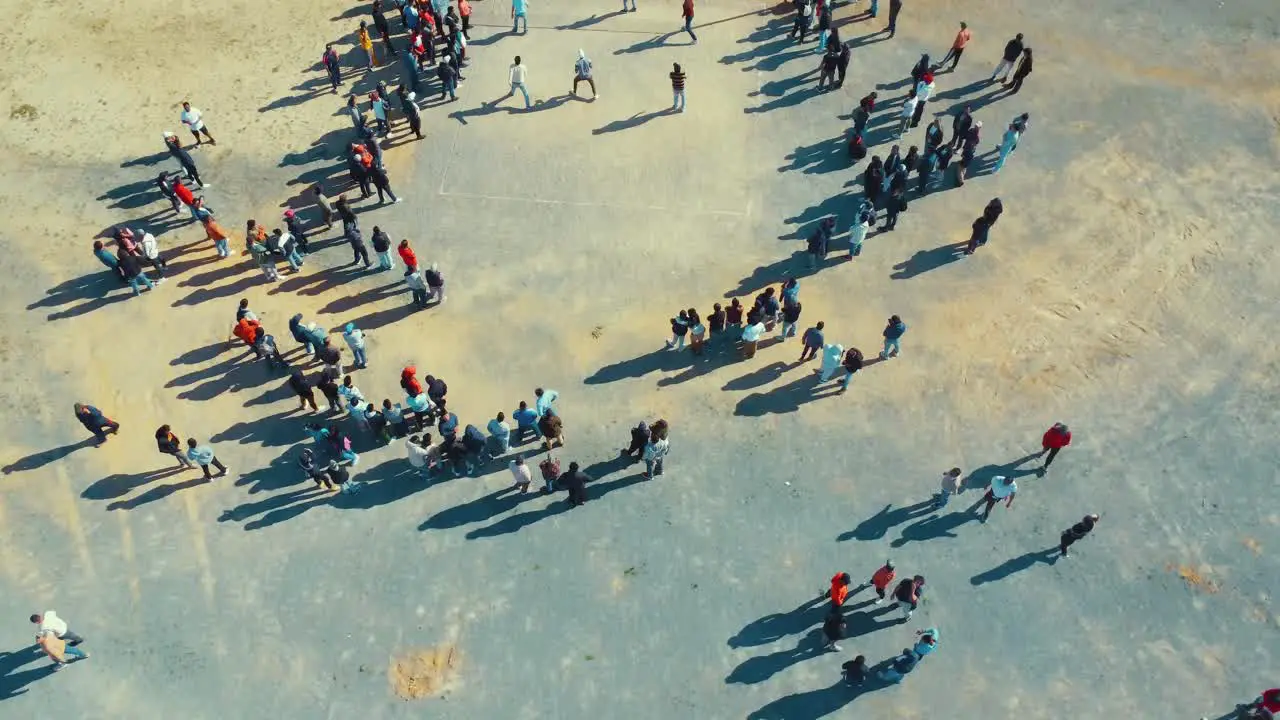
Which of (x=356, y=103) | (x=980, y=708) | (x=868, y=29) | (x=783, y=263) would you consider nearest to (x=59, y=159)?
(x=356, y=103)

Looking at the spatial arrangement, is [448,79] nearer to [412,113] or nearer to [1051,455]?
[412,113]

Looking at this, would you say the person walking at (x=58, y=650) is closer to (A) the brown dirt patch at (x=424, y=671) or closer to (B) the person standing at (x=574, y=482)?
(A) the brown dirt patch at (x=424, y=671)

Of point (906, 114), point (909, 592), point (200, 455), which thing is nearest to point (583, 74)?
point (906, 114)

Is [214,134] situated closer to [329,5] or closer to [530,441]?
[329,5]

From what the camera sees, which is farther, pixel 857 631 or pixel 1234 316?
pixel 1234 316

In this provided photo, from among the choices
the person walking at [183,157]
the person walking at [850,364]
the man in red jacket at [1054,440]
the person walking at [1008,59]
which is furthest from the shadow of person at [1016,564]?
the person walking at [183,157]

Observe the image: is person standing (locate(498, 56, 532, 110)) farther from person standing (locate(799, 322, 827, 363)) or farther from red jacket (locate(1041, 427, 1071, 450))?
red jacket (locate(1041, 427, 1071, 450))

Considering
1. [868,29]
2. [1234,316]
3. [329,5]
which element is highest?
[329,5]
